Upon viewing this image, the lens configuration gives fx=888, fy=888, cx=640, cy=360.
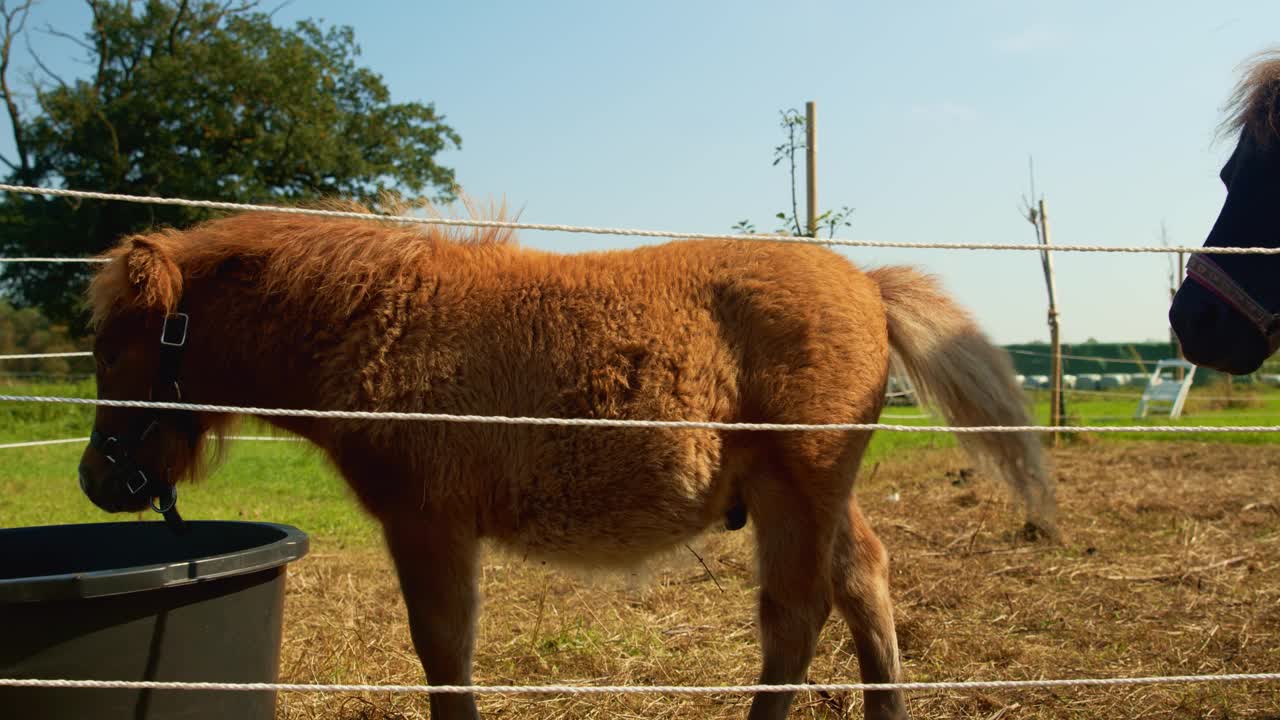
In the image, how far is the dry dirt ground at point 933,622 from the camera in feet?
11.7

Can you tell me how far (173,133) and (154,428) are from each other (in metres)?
26.6

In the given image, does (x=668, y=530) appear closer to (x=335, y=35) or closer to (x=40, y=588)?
(x=40, y=588)

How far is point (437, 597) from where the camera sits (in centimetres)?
290

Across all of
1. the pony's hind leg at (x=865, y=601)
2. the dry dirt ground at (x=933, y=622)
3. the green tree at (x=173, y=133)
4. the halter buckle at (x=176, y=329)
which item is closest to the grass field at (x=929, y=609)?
the dry dirt ground at (x=933, y=622)

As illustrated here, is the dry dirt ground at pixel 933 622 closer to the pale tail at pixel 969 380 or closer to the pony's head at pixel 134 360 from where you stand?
the pale tail at pixel 969 380

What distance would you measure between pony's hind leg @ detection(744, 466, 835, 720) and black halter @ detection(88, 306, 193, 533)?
197 centimetres

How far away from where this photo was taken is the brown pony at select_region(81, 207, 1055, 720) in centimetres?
296

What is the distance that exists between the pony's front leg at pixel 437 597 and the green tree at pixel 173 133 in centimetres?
2185

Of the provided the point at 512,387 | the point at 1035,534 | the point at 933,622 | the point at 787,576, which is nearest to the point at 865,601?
the point at 787,576

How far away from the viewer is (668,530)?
10.1 feet

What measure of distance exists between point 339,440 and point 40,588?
3.57 feet

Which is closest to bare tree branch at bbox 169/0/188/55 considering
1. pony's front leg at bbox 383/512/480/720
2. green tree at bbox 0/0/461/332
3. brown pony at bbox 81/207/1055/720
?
green tree at bbox 0/0/461/332

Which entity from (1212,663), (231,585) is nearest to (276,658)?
(231,585)

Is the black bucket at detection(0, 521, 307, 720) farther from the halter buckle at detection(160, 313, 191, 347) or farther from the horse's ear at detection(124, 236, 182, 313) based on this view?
the horse's ear at detection(124, 236, 182, 313)
